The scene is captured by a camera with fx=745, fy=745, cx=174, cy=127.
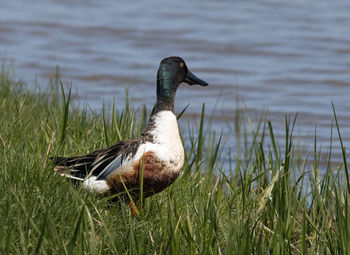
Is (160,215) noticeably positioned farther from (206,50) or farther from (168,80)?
(206,50)

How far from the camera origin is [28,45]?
12.1 m

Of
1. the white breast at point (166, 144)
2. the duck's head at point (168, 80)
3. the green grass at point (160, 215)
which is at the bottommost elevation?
the green grass at point (160, 215)

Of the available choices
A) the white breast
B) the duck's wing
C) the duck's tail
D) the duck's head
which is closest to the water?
the duck's head

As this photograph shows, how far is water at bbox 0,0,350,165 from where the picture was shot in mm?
8961

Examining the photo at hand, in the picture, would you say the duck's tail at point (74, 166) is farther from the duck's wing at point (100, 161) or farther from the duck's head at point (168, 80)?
the duck's head at point (168, 80)

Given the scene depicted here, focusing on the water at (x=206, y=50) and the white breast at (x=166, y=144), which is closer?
the white breast at (x=166, y=144)

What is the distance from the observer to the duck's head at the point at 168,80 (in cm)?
429

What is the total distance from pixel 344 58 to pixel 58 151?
757 centimetres

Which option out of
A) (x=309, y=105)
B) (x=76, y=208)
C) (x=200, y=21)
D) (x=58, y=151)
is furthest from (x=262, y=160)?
(x=200, y=21)

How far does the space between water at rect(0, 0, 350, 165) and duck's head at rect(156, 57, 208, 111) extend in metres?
2.60

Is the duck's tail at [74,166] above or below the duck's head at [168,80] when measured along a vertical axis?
below

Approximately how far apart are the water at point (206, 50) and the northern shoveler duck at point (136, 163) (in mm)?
2890

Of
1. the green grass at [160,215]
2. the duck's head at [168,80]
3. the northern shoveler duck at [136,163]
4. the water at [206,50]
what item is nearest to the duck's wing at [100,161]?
the northern shoveler duck at [136,163]

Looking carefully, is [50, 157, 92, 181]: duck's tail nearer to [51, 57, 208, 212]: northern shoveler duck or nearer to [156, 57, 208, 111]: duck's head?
[51, 57, 208, 212]: northern shoveler duck
